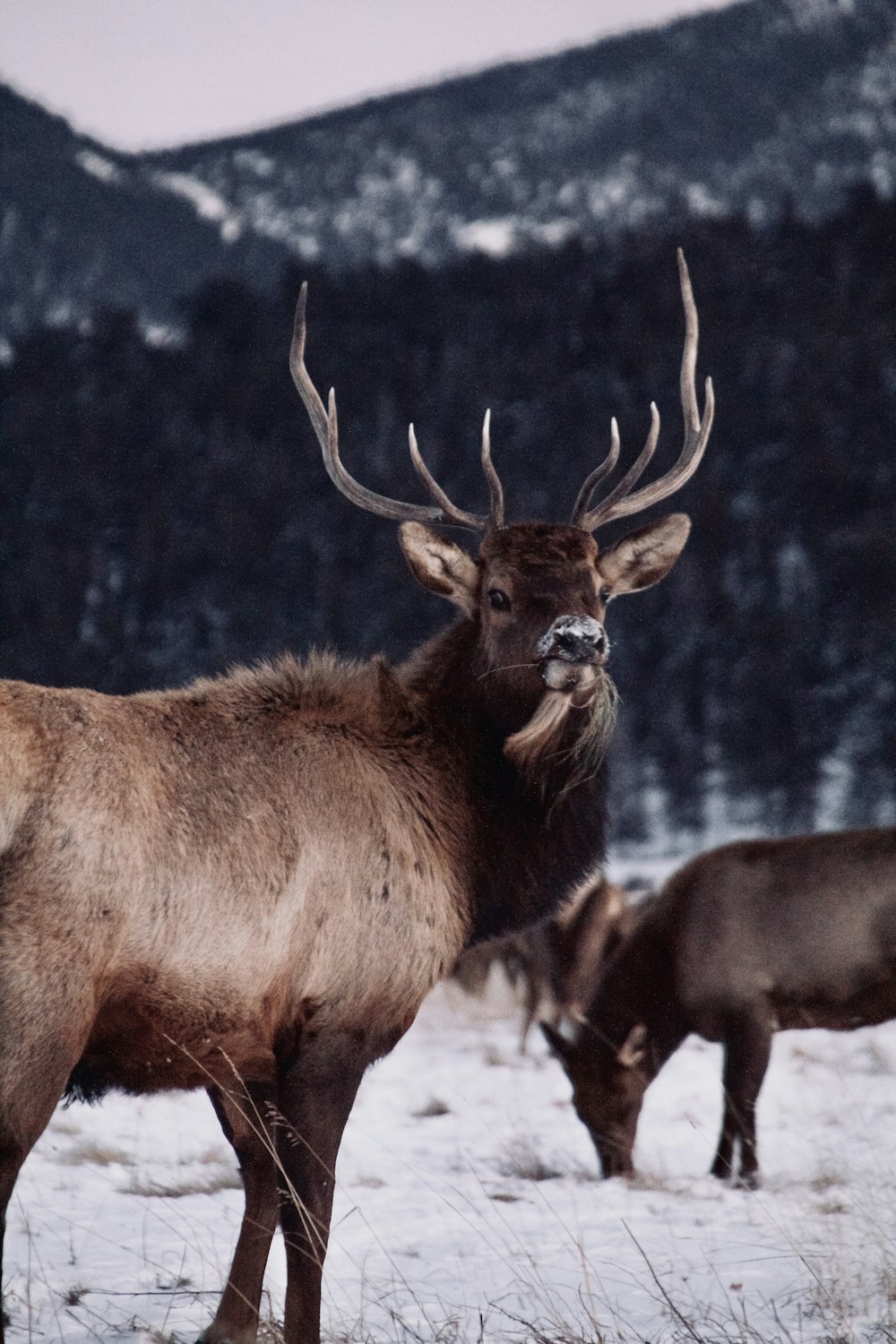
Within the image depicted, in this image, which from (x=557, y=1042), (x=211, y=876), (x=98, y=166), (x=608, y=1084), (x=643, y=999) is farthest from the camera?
(x=98, y=166)

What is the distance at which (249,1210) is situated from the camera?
363 cm

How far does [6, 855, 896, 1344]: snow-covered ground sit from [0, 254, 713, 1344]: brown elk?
493 millimetres

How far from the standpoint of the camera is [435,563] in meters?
4.21

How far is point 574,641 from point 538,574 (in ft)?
1.27

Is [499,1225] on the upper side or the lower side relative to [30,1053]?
lower

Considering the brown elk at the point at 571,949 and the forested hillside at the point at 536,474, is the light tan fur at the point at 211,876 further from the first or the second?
the forested hillside at the point at 536,474

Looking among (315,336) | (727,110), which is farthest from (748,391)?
(727,110)

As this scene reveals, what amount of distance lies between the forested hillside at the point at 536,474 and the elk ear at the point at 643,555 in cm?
1591

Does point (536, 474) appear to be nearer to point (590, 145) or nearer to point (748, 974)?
point (590, 145)

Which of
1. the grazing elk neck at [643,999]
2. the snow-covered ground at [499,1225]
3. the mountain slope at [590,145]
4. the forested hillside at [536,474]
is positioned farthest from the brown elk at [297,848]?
the mountain slope at [590,145]

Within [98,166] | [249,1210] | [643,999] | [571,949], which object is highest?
[98,166]

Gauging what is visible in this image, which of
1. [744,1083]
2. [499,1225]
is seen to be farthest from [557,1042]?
[499,1225]

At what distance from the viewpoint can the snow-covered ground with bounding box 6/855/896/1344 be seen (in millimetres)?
3547

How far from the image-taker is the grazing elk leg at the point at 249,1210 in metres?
3.52
